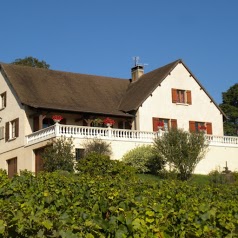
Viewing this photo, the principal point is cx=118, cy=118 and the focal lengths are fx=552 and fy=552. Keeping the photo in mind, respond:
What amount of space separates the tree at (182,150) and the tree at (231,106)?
44.2 metres

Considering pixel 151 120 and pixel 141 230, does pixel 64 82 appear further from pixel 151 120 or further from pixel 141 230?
pixel 141 230

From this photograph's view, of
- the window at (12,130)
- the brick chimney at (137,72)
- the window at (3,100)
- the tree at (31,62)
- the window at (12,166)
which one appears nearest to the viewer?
the window at (12,166)

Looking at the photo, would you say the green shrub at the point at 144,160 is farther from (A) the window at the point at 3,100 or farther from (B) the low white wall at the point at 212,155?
(A) the window at the point at 3,100

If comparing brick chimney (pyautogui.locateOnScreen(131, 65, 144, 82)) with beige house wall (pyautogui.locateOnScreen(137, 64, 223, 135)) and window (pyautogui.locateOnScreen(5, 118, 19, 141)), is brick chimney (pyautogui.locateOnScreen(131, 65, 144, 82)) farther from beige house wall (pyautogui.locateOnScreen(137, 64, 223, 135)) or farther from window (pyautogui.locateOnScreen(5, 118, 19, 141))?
window (pyautogui.locateOnScreen(5, 118, 19, 141))

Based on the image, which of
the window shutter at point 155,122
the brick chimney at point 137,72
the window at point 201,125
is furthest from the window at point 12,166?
the window at point 201,125

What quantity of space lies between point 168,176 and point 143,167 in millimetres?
2699

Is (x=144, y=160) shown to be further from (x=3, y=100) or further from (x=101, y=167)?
(x=3, y=100)

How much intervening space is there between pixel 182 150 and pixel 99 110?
819 cm

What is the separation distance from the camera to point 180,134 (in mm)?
31078

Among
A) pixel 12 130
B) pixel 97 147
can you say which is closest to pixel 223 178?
pixel 97 147

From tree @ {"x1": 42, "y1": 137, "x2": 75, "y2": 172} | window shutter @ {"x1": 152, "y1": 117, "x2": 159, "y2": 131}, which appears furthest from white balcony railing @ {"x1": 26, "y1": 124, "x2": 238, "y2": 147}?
window shutter @ {"x1": 152, "y1": 117, "x2": 159, "y2": 131}

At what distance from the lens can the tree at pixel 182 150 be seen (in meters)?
30.8

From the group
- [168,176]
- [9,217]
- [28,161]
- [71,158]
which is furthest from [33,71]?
[9,217]

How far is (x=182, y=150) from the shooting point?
3097 centimetres
